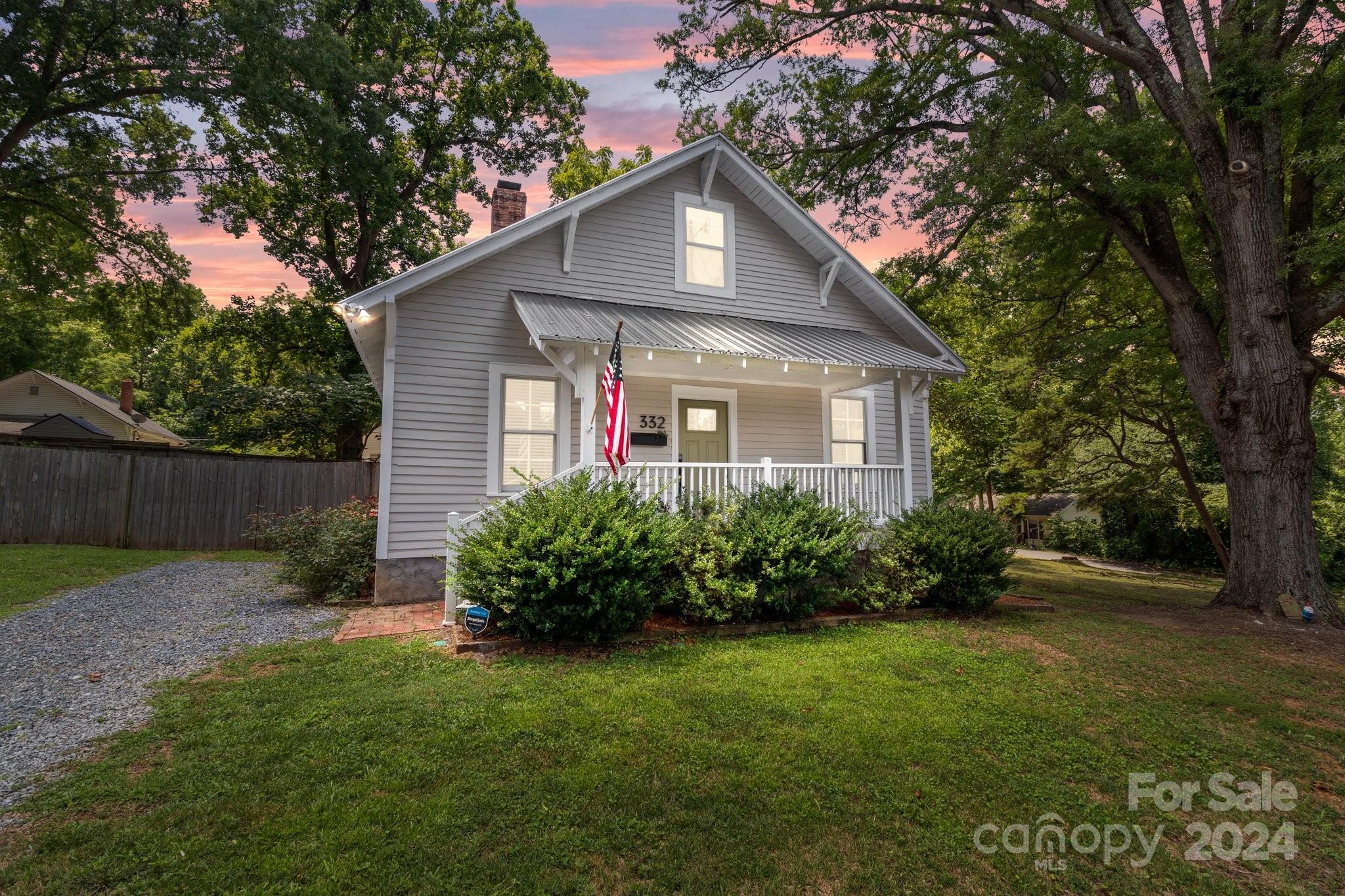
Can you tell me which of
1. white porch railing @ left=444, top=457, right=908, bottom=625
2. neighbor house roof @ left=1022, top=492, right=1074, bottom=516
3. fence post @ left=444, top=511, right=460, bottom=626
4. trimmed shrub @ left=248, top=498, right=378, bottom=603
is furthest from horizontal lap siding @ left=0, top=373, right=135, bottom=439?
neighbor house roof @ left=1022, top=492, right=1074, bottom=516

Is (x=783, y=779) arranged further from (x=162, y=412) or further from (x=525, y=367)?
(x=162, y=412)

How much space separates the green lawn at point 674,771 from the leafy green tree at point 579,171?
69.7ft

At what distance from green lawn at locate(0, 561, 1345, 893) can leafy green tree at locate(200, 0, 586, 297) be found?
47.6ft

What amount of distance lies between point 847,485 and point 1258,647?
4.90 m

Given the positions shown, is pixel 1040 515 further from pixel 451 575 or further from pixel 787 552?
pixel 451 575

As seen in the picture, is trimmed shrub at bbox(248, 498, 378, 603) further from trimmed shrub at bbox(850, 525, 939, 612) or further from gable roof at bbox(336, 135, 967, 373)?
trimmed shrub at bbox(850, 525, 939, 612)

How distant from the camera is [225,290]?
1909cm

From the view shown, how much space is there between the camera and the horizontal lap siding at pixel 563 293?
821cm

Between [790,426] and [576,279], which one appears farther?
[790,426]

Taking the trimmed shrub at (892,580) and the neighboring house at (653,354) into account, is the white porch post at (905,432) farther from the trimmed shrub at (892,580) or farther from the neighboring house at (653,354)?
the trimmed shrub at (892,580)

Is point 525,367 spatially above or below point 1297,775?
above

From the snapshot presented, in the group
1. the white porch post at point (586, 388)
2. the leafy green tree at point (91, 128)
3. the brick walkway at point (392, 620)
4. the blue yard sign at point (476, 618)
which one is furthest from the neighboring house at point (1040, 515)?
the leafy green tree at point (91, 128)

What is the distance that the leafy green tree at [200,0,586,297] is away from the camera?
540 inches

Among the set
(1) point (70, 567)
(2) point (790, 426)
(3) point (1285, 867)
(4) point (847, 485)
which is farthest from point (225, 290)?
(3) point (1285, 867)
